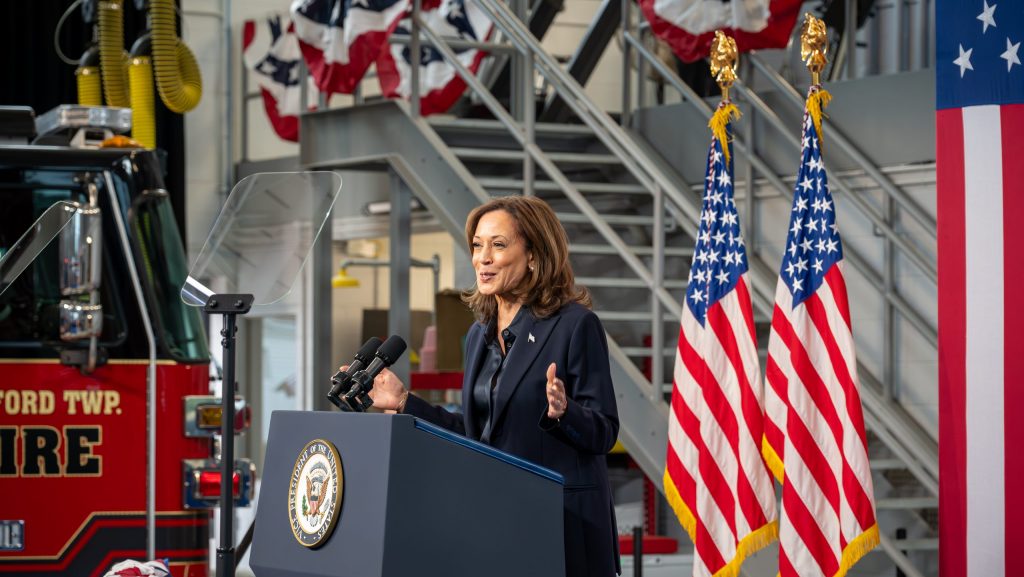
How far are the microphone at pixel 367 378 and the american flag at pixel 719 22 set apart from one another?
16.5ft

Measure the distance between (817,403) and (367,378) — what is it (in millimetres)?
2463

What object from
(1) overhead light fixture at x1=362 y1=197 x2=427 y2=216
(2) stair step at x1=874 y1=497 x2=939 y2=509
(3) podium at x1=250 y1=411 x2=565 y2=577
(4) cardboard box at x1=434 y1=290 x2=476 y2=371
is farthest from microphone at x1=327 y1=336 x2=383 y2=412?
(1) overhead light fixture at x1=362 y1=197 x2=427 y2=216

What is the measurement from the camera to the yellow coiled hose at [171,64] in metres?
7.32

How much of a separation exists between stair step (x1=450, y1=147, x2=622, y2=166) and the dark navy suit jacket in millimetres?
4921

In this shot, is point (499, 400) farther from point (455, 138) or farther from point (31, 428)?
point (455, 138)

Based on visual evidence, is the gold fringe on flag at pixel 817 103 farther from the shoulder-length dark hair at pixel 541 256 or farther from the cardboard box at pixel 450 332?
the cardboard box at pixel 450 332

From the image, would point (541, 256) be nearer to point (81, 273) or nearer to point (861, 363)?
point (81, 273)

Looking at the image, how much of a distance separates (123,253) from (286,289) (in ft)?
4.38

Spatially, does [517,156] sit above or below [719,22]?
below

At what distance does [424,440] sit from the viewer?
2.34 m

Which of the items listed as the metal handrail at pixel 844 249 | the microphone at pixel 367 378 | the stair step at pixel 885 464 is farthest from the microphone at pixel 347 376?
the stair step at pixel 885 464

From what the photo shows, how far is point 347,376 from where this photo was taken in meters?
2.69

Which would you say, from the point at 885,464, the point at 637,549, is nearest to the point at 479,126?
the point at 637,549

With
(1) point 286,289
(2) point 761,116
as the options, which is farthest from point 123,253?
(2) point 761,116
